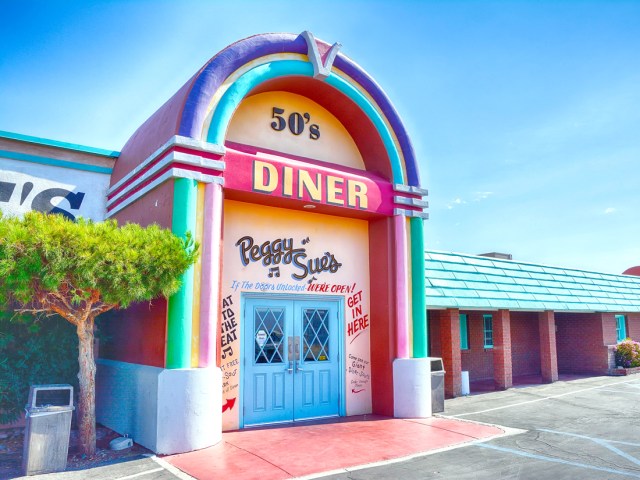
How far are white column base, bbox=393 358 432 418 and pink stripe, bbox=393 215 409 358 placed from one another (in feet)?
0.86

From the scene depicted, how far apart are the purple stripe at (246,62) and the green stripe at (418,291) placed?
119 cm

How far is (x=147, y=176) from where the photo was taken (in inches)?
396

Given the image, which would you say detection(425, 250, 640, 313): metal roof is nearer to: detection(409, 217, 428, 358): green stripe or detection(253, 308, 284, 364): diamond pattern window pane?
detection(409, 217, 428, 358): green stripe

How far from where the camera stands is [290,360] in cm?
1116

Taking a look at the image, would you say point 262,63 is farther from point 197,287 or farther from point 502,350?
point 502,350

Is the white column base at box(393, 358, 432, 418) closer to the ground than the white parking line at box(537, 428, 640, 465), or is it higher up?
higher up

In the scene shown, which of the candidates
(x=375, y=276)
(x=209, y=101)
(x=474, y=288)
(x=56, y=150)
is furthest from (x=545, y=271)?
(x=56, y=150)

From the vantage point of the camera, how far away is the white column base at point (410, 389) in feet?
38.0

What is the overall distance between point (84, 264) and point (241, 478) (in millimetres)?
3696

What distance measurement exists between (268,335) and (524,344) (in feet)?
46.5

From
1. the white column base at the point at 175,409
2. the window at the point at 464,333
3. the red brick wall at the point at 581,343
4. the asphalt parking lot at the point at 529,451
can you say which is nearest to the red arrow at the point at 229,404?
the white column base at the point at 175,409

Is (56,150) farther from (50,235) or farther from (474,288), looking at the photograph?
(474,288)

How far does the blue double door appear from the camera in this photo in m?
10.7

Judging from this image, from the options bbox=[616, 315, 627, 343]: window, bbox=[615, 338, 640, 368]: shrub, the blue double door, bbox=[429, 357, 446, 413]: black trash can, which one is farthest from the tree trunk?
bbox=[616, 315, 627, 343]: window
